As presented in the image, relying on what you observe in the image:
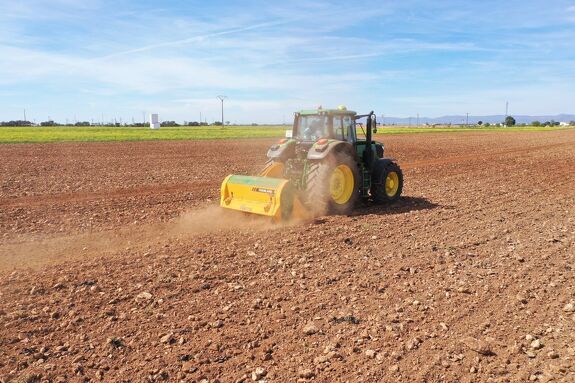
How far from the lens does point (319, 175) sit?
9367 millimetres

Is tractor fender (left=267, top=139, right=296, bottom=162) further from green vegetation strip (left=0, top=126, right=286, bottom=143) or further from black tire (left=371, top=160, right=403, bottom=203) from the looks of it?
green vegetation strip (left=0, top=126, right=286, bottom=143)

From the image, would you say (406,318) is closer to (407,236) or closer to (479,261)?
(479,261)

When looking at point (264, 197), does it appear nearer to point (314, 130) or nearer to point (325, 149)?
point (325, 149)

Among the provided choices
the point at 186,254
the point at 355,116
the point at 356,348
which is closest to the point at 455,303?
the point at 356,348

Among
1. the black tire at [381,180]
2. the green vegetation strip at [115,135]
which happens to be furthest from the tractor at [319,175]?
the green vegetation strip at [115,135]

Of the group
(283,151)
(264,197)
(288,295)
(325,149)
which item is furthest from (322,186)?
(288,295)

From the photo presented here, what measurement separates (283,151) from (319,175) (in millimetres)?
1392

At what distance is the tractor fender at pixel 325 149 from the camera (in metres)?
9.43

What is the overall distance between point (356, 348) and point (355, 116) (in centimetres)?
688

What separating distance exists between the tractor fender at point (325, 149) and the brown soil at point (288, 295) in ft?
4.08

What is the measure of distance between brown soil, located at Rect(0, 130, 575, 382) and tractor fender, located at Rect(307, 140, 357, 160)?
1.24 m

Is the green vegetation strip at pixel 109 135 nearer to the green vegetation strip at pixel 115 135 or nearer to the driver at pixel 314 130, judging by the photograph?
A: the green vegetation strip at pixel 115 135

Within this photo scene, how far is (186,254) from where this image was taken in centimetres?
694

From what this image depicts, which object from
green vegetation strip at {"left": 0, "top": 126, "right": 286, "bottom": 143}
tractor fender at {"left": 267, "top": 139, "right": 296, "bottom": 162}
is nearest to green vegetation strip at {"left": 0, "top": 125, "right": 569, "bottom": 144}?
green vegetation strip at {"left": 0, "top": 126, "right": 286, "bottom": 143}
